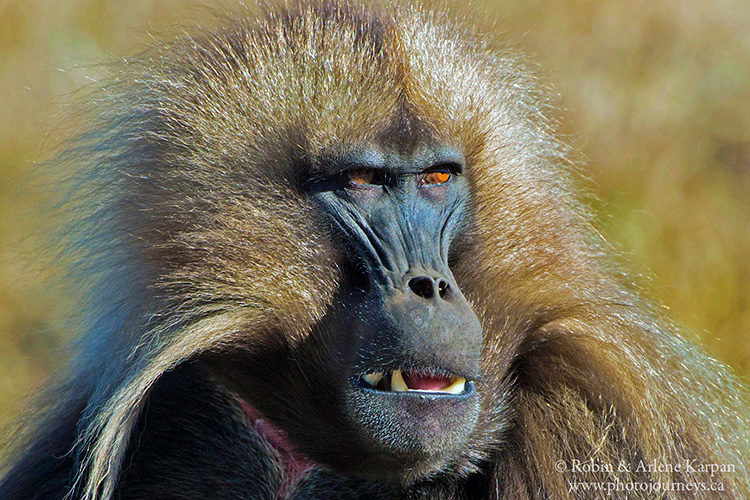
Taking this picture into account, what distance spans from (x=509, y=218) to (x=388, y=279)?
0.55 m

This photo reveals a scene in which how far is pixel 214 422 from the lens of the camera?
3.34 metres

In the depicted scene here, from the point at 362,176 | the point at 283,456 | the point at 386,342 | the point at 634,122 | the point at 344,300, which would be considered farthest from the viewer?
the point at 634,122

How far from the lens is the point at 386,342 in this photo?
9.46 ft

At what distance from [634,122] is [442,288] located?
471 cm

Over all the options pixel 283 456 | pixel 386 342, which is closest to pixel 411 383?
pixel 386 342

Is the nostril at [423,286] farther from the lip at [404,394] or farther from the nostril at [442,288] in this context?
the lip at [404,394]

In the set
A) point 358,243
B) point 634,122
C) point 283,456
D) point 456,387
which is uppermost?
point 358,243

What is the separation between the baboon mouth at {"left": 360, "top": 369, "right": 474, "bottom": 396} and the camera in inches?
117

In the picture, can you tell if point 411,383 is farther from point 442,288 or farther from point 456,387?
point 442,288

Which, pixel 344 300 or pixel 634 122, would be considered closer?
pixel 344 300

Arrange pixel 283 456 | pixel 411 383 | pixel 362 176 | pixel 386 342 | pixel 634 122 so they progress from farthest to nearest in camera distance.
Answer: pixel 634 122 < pixel 283 456 < pixel 362 176 < pixel 411 383 < pixel 386 342

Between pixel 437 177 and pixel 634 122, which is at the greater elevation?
pixel 437 177

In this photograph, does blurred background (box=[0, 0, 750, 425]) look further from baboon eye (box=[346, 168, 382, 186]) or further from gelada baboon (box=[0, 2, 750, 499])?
baboon eye (box=[346, 168, 382, 186])

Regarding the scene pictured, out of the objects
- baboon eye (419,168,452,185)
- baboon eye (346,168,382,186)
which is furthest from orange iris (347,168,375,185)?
baboon eye (419,168,452,185)
